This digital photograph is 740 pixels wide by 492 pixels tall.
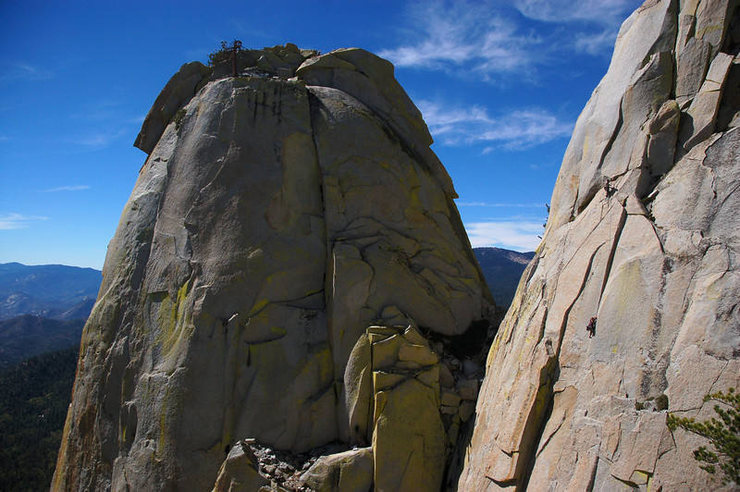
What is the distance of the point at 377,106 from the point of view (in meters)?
19.9

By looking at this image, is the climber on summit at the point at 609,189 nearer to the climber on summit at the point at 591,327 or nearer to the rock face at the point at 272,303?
the climber on summit at the point at 591,327

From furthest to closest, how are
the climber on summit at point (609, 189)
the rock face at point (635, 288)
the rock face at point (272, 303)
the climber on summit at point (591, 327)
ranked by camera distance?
the rock face at point (272, 303) < the climber on summit at point (609, 189) < the climber on summit at point (591, 327) < the rock face at point (635, 288)

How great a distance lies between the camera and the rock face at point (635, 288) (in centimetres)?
860

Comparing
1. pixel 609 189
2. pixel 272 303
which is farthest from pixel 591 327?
pixel 272 303

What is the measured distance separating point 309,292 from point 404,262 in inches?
136

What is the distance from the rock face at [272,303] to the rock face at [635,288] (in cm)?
338

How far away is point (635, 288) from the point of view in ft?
32.3

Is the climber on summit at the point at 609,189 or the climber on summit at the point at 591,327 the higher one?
the climber on summit at the point at 609,189

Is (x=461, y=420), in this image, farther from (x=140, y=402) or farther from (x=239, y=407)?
(x=140, y=402)

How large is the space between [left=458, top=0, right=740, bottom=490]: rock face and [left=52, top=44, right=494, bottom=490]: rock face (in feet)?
11.1

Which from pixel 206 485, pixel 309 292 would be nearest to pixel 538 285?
pixel 309 292

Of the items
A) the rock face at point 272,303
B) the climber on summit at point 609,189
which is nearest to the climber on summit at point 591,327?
the climber on summit at point 609,189

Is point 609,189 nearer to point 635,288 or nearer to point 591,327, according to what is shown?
point 635,288

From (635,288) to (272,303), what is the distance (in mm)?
10731
